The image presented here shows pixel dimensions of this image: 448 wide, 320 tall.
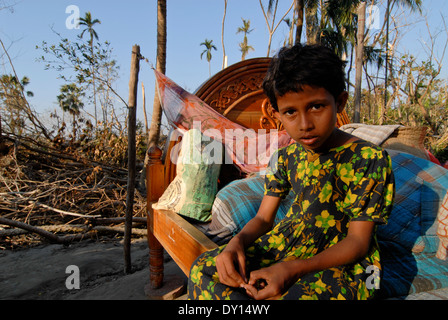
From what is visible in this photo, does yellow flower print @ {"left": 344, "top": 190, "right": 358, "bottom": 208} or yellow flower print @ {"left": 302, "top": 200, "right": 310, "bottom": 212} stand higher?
yellow flower print @ {"left": 344, "top": 190, "right": 358, "bottom": 208}

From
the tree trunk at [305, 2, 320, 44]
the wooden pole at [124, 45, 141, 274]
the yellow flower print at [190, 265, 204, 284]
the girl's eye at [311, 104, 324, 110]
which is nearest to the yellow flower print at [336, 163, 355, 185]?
the girl's eye at [311, 104, 324, 110]

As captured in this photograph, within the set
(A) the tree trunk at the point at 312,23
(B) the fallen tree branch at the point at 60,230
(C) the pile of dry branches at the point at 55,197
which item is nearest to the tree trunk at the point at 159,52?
(C) the pile of dry branches at the point at 55,197

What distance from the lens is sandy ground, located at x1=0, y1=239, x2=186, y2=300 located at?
261 centimetres

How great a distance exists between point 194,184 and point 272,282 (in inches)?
55.5

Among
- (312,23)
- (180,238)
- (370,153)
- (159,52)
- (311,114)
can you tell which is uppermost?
(312,23)

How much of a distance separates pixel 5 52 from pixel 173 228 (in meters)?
6.60

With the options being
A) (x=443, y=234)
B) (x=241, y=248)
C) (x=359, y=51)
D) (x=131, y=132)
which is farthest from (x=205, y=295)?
(x=359, y=51)

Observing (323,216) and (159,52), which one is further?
(159,52)

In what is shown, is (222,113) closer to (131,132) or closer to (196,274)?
(131,132)

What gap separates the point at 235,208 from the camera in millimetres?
1930

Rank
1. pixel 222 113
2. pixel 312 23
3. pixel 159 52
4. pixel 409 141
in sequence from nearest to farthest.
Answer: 1. pixel 409 141
2. pixel 222 113
3. pixel 159 52
4. pixel 312 23

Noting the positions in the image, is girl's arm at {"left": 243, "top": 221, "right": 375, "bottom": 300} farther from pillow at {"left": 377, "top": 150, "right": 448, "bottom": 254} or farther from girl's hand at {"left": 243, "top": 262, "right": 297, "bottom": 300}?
pillow at {"left": 377, "top": 150, "right": 448, "bottom": 254}

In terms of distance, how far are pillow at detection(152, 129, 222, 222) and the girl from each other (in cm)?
100

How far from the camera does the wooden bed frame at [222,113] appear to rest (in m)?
2.34
